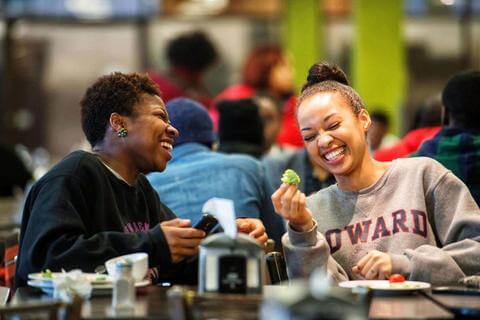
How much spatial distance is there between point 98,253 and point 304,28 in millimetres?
10392

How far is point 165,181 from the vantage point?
4859 mm

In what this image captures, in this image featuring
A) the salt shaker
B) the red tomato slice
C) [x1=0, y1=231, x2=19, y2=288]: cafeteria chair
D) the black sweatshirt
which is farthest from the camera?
[x1=0, y1=231, x2=19, y2=288]: cafeteria chair

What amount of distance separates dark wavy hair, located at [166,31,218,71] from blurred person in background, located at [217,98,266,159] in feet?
4.87

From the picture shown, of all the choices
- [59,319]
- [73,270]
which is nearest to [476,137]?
[73,270]

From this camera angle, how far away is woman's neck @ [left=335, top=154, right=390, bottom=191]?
12.3ft

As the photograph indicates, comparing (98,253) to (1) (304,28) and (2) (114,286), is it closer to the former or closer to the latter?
(2) (114,286)

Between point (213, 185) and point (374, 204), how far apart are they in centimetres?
128

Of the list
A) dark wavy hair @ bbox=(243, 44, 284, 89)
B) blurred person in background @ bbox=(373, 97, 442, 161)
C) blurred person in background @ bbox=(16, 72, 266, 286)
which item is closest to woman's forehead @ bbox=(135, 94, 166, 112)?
blurred person in background @ bbox=(16, 72, 266, 286)

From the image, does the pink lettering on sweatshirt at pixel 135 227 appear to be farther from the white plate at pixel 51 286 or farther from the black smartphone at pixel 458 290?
the black smartphone at pixel 458 290

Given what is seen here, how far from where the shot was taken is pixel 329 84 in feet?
12.5

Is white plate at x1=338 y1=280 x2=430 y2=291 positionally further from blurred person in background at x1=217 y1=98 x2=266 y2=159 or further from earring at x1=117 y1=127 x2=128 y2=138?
blurred person in background at x1=217 y1=98 x2=266 y2=159

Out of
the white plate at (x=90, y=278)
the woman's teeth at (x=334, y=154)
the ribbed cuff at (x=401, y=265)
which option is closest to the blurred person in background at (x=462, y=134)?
the woman's teeth at (x=334, y=154)

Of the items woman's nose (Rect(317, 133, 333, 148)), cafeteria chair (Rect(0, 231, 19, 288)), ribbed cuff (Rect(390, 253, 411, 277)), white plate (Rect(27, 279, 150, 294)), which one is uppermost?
woman's nose (Rect(317, 133, 333, 148))

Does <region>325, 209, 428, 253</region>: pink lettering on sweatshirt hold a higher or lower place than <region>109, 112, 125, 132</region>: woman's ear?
lower
